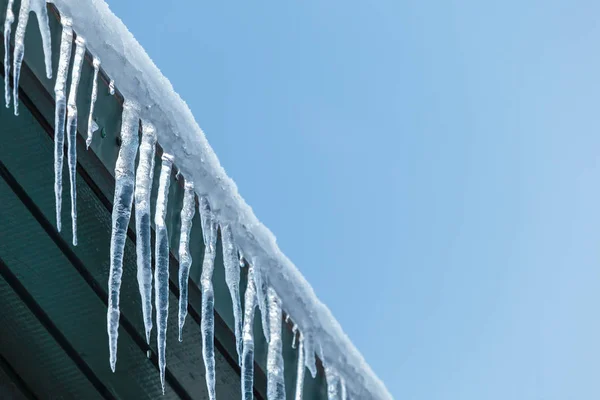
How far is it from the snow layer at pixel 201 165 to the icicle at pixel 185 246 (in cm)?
3

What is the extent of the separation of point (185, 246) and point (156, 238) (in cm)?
7

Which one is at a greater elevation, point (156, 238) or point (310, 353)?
point (156, 238)

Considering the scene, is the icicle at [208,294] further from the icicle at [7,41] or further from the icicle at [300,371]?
the icicle at [7,41]

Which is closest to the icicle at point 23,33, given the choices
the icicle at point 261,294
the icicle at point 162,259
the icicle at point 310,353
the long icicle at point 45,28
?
the long icicle at point 45,28

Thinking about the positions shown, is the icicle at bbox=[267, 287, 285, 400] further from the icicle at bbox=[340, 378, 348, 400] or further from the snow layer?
the icicle at bbox=[340, 378, 348, 400]

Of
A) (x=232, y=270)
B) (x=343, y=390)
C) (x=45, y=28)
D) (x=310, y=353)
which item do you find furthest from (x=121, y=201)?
(x=343, y=390)

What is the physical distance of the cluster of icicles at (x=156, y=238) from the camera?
1629mm

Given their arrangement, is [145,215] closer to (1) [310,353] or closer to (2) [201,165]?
(2) [201,165]

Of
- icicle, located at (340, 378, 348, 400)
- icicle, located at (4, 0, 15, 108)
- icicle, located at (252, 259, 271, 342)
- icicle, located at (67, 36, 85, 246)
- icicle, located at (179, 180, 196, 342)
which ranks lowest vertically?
icicle, located at (340, 378, 348, 400)

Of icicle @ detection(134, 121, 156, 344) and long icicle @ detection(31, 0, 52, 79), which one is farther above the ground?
long icicle @ detection(31, 0, 52, 79)

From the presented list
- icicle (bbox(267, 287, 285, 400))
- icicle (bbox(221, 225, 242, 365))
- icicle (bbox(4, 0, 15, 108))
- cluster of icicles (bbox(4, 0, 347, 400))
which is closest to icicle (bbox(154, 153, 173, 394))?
cluster of icicles (bbox(4, 0, 347, 400))

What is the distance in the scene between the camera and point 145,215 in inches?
67.4

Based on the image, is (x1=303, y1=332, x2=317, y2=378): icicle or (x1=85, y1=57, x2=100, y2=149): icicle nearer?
(x1=85, y1=57, x2=100, y2=149): icicle

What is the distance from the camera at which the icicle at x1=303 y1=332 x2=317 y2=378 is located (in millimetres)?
1754
